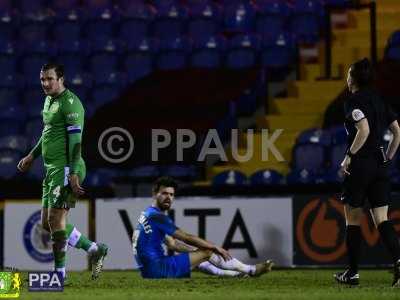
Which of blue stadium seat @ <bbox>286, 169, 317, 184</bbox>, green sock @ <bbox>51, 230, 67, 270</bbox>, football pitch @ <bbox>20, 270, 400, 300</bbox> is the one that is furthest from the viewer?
blue stadium seat @ <bbox>286, 169, 317, 184</bbox>

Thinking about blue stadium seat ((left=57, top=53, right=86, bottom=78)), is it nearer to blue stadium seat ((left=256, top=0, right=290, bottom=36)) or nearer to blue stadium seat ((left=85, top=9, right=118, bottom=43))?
blue stadium seat ((left=85, top=9, right=118, bottom=43))

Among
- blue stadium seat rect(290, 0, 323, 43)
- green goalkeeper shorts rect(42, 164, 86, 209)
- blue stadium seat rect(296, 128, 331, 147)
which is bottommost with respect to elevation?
green goalkeeper shorts rect(42, 164, 86, 209)

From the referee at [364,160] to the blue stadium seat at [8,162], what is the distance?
7.00 metres

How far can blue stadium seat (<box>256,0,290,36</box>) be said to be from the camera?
17.7m

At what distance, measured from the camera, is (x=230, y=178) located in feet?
46.3

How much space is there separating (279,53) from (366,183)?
7.82 metres

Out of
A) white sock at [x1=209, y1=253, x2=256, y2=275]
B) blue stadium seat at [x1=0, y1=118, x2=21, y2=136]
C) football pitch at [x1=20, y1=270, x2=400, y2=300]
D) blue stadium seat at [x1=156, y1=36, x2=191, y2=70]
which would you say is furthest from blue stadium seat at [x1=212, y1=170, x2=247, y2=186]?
blue stadium seat at [x1=0, y1=118, x2=21, y2=136]

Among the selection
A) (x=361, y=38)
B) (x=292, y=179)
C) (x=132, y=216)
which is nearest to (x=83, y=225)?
(x=132, y=216)

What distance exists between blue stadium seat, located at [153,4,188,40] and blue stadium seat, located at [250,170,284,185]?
14.7 feet

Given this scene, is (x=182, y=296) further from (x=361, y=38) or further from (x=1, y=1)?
(x=1, y=1)

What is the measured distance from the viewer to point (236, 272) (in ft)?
35.6

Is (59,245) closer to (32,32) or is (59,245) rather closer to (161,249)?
(161,249)

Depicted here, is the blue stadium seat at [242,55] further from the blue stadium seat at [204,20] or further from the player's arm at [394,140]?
the player's arm at [394,140]

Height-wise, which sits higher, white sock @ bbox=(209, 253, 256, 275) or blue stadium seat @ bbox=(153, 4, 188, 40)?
blue stadium seat @ bbox=(153, 4, 188, 40)
